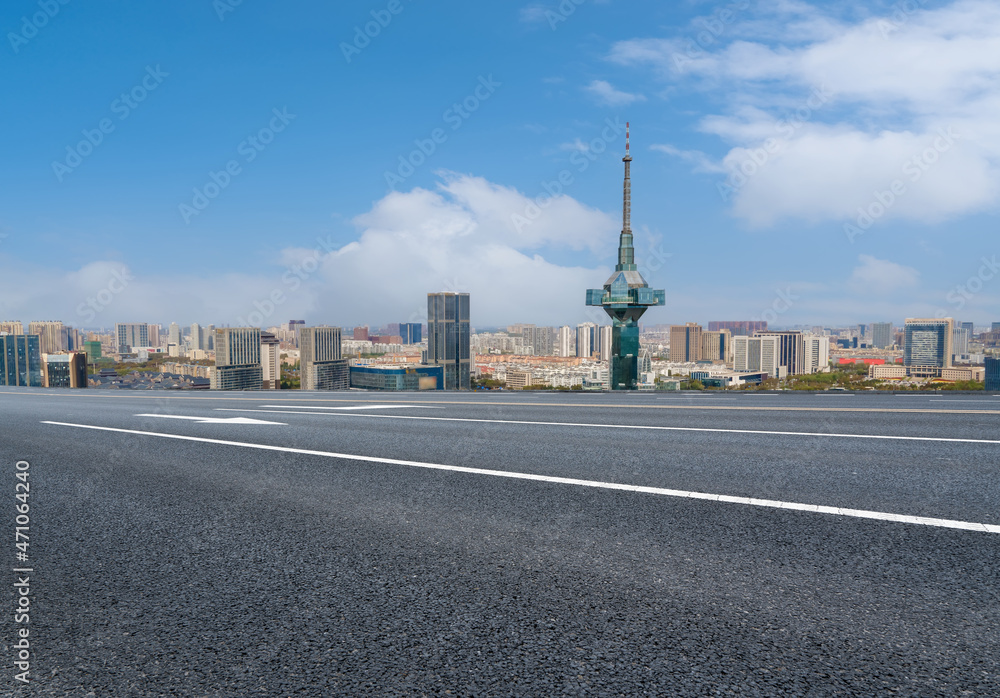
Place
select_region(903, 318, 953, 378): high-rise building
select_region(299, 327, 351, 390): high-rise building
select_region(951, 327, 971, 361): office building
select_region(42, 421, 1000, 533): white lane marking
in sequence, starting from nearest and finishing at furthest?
1. select_region(42, 421, 1000, 533): white lane marking
2. select_region(903, 318, 953, 378): high-rise building
3. select_region(299, 327, 351, 390): high-rise building
4. select_region(951, 327, 971, 361): office building

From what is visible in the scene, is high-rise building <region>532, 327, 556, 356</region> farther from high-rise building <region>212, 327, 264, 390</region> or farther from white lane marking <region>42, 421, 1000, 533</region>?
white lane marking <region>42, 421, 1000, 533</region>

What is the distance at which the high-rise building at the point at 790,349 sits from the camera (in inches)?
1902

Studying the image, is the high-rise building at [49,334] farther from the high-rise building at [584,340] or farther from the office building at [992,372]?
the high-rise building at [584,340]

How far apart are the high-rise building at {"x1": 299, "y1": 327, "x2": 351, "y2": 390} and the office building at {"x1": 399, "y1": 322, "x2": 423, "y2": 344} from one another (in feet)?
164

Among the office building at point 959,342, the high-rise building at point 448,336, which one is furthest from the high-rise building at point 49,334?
the office building at point 959,342

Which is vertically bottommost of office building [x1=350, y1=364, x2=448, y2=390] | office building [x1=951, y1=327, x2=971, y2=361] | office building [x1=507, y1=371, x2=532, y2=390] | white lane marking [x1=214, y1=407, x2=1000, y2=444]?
office building [x1=507, y1=371, x2=532, y2=390]

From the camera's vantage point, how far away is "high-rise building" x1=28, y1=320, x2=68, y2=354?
34.4m

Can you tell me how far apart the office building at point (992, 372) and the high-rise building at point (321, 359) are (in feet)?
90.9

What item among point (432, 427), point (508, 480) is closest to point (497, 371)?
point (432, 427)

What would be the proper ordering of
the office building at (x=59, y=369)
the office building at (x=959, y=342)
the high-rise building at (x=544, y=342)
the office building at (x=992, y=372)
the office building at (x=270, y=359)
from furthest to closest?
the high-rise building at (x=544, y=342) < the office building at (x=959, y=342) < the office building at (x=270, y=359) < the office building at (x=59, y=369) < the office building at (x=992, y=372)

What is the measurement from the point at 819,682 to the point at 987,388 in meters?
17.4

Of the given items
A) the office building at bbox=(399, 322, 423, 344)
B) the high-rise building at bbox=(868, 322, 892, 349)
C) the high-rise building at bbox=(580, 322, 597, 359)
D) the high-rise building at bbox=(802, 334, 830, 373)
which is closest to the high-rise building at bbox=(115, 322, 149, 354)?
the office building at bbox=(399, 322, 423, 344)

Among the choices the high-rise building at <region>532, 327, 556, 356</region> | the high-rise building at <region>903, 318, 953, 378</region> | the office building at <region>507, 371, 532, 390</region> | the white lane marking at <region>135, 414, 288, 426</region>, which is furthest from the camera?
the high-rise building at <region>532, 327, 556, 356</region>

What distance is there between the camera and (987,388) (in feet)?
48.2
